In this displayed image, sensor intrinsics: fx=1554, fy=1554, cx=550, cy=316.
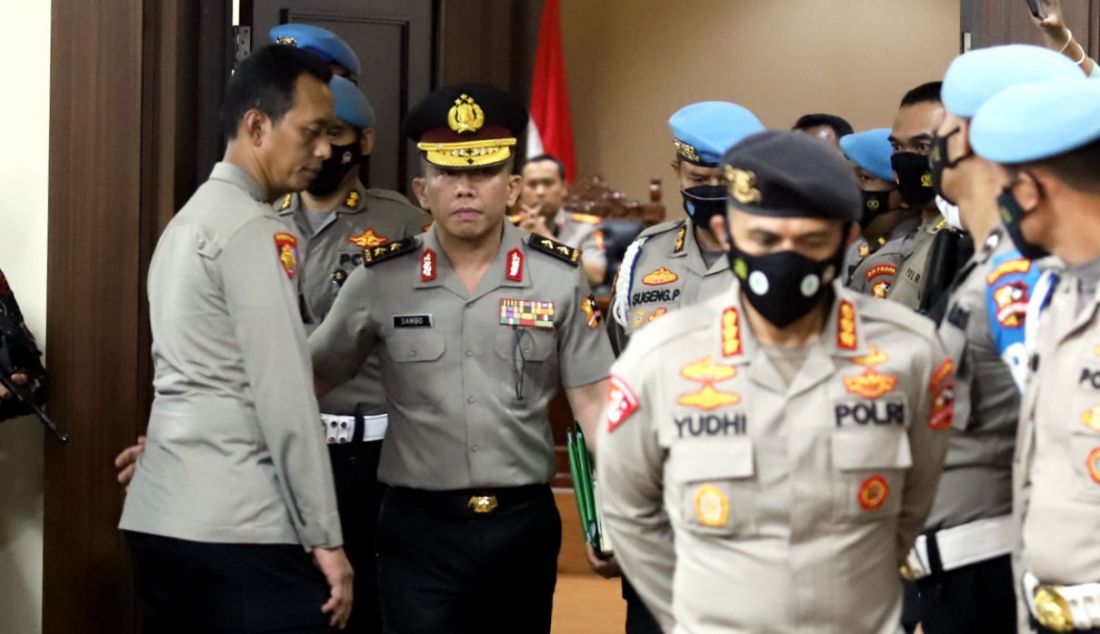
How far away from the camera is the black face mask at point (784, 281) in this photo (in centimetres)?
212

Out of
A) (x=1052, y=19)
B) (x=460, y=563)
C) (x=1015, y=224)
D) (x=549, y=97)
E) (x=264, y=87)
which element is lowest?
(x=460, y=563)

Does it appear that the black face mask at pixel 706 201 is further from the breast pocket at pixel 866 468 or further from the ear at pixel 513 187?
the breast pocket at pixel 866 468

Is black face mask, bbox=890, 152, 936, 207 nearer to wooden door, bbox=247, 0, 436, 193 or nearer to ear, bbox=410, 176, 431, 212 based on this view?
ear, bbox=410, 176, 431, 212

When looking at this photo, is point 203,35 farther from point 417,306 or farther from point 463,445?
point 463,445

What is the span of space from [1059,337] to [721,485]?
1.85 ft

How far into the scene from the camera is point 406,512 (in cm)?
336

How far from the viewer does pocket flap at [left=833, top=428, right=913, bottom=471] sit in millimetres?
2160

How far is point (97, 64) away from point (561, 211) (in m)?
4.15

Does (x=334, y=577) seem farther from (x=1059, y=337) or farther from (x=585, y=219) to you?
(x=585, y=219)

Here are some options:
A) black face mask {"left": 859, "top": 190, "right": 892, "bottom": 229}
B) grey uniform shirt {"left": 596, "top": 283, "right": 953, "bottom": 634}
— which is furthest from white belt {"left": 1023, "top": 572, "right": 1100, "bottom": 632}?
black face mask {"left": 859, "top": 190, "right": 892, "bottom": 229}

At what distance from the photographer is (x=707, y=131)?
11.7ft

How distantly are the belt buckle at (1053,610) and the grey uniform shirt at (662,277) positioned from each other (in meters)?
1.42

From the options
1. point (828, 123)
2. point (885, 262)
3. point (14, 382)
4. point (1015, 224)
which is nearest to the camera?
point (1015, 224)

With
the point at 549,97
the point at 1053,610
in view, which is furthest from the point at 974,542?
the point at 549,97
